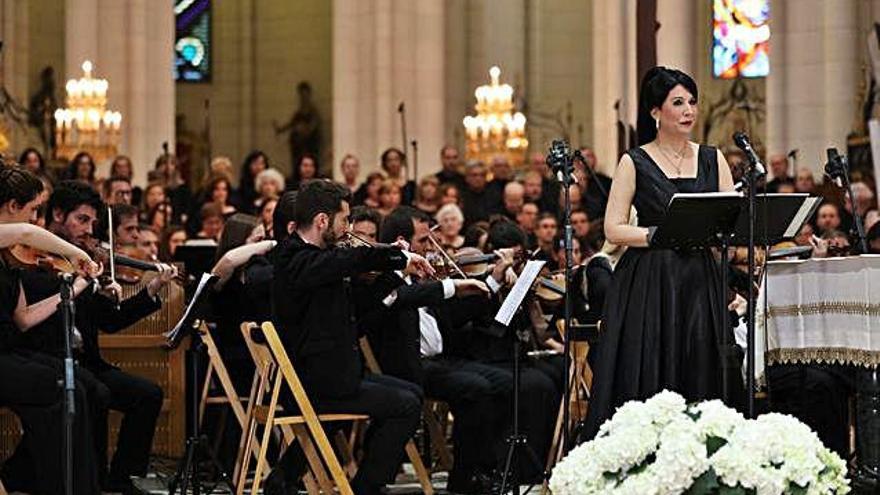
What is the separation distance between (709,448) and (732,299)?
4499 mm

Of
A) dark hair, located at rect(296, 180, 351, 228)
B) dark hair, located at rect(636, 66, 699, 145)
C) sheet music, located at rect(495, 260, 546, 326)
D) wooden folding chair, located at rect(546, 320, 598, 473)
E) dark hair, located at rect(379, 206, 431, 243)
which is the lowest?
wooden folding chair, located at rect(546, 320, 598, 473)

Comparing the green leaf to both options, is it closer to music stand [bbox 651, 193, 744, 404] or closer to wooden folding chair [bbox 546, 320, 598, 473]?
music stand [bbox 651, 193, 744, 404]

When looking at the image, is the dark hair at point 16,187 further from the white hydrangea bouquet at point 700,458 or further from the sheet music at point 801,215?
the white hydrangea bouquet at point 700,458

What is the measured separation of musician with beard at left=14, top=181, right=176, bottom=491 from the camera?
9.37m

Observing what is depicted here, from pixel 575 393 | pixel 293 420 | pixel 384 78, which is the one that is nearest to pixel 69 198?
pixel 293 420

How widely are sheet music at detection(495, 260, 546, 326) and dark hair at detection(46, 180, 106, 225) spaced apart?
2.20 meters

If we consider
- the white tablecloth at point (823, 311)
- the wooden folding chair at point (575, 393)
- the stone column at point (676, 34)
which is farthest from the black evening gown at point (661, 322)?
the stone column at point (676, 34)

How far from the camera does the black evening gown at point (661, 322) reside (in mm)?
8039

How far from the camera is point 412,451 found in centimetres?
981

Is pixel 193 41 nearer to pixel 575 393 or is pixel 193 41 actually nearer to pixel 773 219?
pixel 575 393

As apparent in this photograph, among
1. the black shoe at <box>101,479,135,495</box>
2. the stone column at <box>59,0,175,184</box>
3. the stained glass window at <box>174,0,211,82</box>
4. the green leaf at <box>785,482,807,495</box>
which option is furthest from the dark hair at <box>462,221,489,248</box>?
the stained glass window at <box>174,0,211,82</box>

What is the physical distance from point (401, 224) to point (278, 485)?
1.84 meters

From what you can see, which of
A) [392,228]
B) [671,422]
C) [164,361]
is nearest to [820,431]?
[392,228]

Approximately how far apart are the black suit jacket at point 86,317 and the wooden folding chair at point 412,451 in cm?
117
